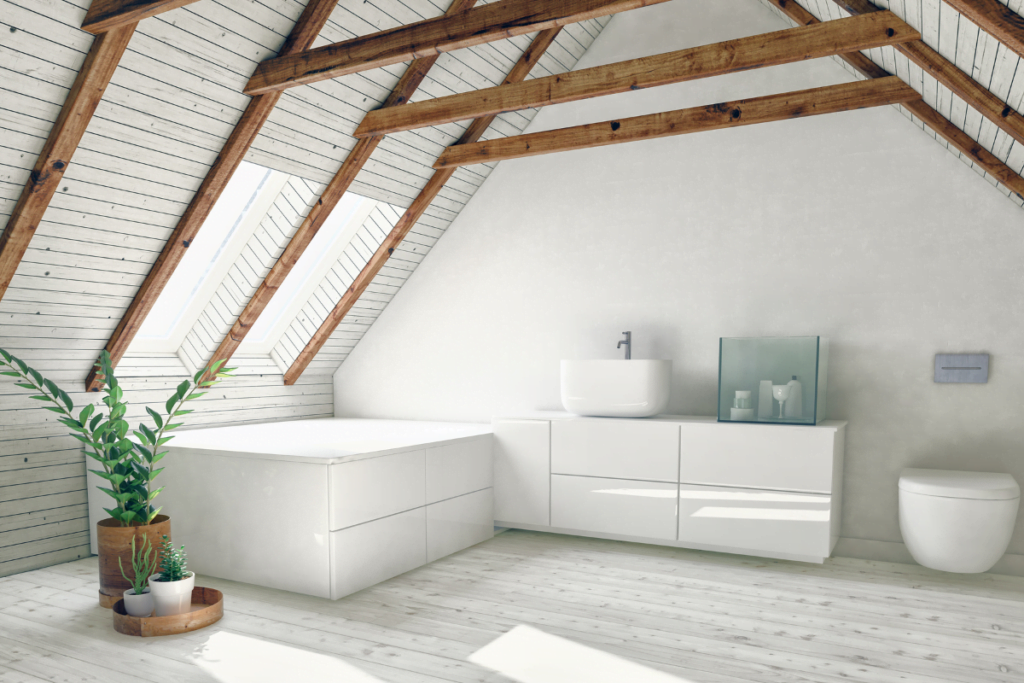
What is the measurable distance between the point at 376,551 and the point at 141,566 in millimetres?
867

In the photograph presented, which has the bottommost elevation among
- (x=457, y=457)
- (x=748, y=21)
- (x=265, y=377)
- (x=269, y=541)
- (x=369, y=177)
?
(x=269, y=541)

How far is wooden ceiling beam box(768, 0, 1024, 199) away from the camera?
296cm

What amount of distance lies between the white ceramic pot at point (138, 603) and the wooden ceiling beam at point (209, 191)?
1.29 meters

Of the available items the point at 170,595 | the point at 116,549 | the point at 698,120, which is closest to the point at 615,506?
the point at 698,120

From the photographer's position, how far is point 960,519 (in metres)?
2.89

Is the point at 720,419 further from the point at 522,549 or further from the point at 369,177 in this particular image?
the point at 369,177

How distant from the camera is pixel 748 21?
3.73 meters

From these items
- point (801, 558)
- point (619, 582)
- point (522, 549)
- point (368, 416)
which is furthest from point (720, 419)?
point (368, 416)

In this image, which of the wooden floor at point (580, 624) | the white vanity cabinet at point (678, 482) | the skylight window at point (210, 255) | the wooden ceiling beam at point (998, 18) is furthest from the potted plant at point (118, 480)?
the wooden ceiling beam at point (998, 18)

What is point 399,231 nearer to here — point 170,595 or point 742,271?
point 742,271

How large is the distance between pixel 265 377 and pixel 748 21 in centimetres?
336

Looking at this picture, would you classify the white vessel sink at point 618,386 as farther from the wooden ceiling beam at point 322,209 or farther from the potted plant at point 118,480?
the potted plant at point 118,480

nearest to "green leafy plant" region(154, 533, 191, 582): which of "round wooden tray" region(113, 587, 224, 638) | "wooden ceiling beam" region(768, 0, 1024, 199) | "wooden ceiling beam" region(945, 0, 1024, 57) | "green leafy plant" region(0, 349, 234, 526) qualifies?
"round wooden tray" region(113, 587, 224, 638)

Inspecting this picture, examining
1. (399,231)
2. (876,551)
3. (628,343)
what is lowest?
(876,551)
